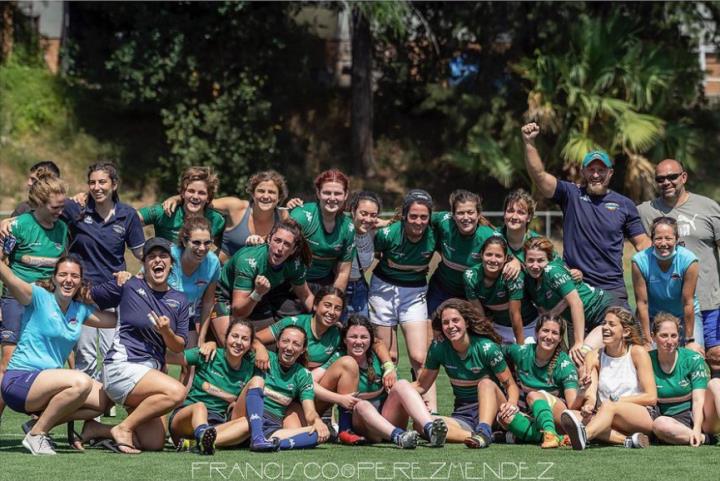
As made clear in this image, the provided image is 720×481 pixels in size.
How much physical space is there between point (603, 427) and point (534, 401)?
509 mm

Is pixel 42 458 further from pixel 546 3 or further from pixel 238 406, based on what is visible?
pixel 546 3

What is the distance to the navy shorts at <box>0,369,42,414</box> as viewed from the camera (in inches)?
304

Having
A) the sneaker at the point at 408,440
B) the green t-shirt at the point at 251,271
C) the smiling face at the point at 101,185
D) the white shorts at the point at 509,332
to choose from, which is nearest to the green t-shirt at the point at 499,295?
the white shorts at the point at 509,332

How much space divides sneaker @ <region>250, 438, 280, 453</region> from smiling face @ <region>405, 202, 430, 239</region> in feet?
6.59

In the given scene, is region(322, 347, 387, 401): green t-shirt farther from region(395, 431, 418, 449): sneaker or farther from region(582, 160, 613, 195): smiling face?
region(582, 160, 613, 195): smiling face

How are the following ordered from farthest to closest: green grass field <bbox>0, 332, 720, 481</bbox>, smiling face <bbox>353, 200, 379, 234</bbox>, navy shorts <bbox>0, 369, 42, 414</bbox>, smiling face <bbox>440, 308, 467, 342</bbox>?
1. smiling face <bbox>353, 200, 379, 234</bbox>
2. smiling face <bbox>440, 308, 467, 342</bbox>
3. navy shorts <bbox>0, 369, 42, 414</bbox>
4. green grass field <bbox>0, 332, 720, 481</bbox>

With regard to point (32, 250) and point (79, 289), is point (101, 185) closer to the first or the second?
point (32, 250)

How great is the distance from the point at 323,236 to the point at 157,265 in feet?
5.11

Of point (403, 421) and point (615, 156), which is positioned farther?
point (615, 156)

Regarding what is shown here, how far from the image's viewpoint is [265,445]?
8000mm

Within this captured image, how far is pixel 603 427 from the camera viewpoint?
8258mm

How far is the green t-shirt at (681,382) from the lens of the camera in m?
8.48

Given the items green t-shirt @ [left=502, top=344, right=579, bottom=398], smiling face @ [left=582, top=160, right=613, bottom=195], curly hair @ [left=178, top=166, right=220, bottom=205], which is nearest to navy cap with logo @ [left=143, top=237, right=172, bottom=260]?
curly hair @ [left=178, top=166, right=220, bottom=205]

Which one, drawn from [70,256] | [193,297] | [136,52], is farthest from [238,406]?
[136,52]
